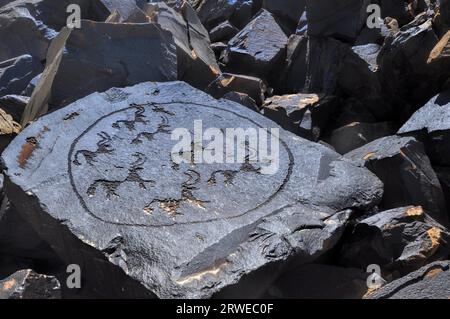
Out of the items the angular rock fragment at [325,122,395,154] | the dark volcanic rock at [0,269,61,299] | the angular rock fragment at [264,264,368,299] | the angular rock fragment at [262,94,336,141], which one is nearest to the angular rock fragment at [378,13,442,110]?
the angular rock fragment at [325,122,395,154]

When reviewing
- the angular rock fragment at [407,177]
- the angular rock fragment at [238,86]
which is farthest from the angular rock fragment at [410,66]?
the angular rock fragment at [238,86]

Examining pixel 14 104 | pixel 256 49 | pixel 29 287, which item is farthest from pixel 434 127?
pixel 14 104

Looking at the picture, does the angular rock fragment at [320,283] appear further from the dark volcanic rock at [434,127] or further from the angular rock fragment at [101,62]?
the angular rock fragment at [101,62]

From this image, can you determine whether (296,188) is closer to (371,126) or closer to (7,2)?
(371,126)

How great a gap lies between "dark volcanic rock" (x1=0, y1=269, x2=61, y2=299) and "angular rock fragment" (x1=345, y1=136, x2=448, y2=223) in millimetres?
1567

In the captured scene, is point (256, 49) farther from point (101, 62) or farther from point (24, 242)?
point (24, 242)

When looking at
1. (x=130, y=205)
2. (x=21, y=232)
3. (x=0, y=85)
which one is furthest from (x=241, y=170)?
(x=0, y=85)

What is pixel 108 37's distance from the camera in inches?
155

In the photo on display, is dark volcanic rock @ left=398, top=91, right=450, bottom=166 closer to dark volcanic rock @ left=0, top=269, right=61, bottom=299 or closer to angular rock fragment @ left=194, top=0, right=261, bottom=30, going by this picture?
dark volcanic rock @ left=0, top=269, right=61, bottom=299

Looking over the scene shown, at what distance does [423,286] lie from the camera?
235 centimetres

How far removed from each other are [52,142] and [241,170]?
3.01ft

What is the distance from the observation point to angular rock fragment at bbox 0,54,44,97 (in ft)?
14.7

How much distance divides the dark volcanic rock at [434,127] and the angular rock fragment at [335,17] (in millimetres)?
957

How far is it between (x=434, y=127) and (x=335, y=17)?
1.20m
